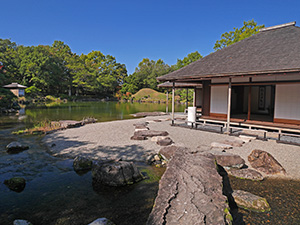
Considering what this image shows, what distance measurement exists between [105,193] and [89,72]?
1829 inches

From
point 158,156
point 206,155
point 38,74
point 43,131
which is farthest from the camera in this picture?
point 38,74

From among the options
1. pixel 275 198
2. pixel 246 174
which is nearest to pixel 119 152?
pixel 246 174

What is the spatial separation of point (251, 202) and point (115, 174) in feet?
9.16

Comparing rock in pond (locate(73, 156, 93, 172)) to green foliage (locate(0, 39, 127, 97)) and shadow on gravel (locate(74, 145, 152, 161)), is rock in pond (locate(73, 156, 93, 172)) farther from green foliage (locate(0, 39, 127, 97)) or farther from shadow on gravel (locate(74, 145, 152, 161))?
green foliage (locate(0, 39, 127, 97))

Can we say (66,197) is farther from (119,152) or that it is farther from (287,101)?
(287,101)

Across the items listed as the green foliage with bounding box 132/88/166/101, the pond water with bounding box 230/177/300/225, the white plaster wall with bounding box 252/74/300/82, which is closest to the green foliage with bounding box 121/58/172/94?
the green foliage with bounding box 132/88/166/101

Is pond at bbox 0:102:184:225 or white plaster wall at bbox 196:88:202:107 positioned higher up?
white plaster wall at bbox 196:88:202:107

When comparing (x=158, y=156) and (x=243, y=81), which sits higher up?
(x=243, y=81)

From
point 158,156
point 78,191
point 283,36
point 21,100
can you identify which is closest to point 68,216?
point 78,191

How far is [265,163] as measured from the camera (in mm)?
5176

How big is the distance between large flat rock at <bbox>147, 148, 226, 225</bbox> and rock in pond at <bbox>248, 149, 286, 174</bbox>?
1.44 metres

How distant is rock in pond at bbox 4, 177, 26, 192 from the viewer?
14.3ft

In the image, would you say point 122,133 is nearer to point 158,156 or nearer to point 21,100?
point 158,156

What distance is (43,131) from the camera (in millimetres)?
10180
